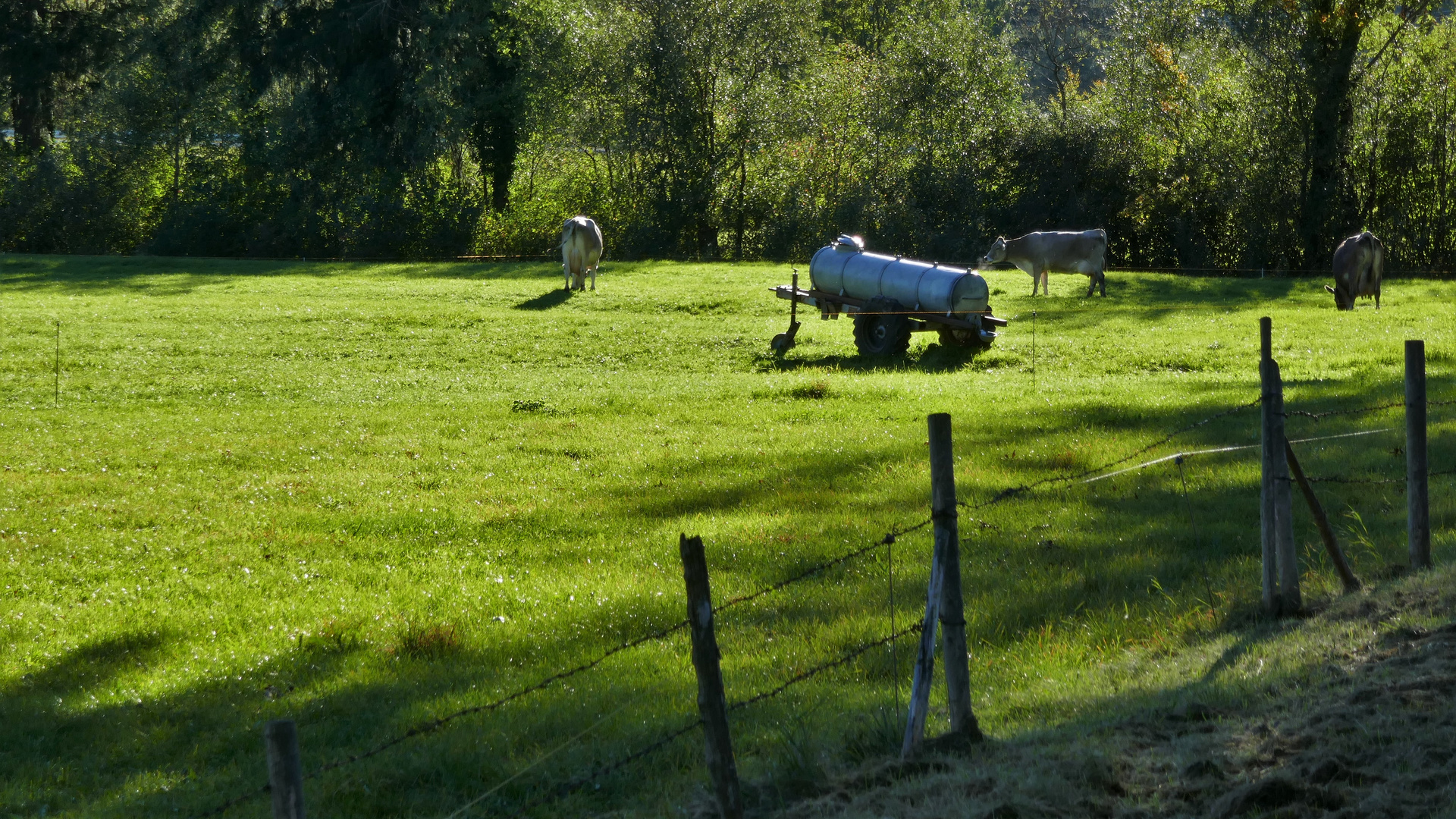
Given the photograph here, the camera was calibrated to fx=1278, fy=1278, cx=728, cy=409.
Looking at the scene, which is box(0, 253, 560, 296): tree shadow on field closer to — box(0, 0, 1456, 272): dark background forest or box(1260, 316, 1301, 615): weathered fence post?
box(0, 0, 1456, 272): dark background forest

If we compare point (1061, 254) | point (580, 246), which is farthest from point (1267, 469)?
point (580, 246)

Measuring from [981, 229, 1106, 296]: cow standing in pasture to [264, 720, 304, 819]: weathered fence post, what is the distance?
28.2 m

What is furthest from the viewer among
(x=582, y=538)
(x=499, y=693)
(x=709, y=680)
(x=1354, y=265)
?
(x=1354, y=265)

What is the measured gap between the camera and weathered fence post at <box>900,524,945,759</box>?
5684 mm

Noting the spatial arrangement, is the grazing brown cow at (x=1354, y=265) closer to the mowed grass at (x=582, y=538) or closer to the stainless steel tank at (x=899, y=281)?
the mowed grass at (x=582, y=538)

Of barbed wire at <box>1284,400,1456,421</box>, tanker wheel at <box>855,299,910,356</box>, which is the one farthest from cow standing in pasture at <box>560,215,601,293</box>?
barbed wire at <box>1284,400,1456,421</box>

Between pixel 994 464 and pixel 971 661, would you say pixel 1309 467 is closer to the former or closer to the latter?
pixel 994 464

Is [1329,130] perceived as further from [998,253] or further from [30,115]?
[30,115]

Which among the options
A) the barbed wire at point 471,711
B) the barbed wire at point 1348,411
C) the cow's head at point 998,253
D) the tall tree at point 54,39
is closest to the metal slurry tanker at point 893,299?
the barbed wire at point 1348,411

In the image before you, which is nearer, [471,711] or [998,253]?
→ [471,711]

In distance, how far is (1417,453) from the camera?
823cm

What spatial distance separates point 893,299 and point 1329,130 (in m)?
19.6

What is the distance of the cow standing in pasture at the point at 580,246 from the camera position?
31.6m

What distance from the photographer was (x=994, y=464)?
1348cm
